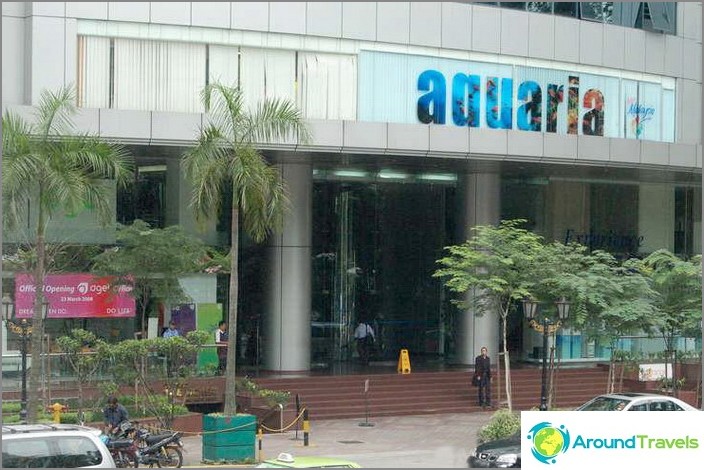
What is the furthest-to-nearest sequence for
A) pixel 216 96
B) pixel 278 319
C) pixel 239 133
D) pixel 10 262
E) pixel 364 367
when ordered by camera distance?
pixel 364 367, pixel 278 319, pixel 216 96, pixel 10 262, pixel 239 133

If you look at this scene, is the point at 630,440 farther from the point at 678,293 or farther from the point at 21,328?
the point at 678,293

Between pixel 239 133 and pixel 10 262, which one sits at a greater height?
pixel 239 133

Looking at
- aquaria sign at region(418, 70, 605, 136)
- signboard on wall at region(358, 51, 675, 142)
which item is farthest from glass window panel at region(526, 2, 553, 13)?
aquaria sign at region(418, 70, 605, 136)

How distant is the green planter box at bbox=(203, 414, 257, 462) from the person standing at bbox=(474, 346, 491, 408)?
487 inches

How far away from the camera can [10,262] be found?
3384cm

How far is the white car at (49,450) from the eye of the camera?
734 inches

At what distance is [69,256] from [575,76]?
18.4m

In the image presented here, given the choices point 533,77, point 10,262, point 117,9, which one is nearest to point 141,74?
point 117,9

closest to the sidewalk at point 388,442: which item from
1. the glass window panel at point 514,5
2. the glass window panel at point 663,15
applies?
the glass window panel at point 514,5

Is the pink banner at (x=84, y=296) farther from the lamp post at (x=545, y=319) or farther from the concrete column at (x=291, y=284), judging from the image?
the lamp post at (x=545, y=319)

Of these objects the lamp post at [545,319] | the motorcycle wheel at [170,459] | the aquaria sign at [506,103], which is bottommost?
the motorcycle wheel at [170,459]

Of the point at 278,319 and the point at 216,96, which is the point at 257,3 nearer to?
the point at 216,96

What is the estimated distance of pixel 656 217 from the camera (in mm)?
50250

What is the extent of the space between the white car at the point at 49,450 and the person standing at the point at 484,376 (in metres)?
19.9
